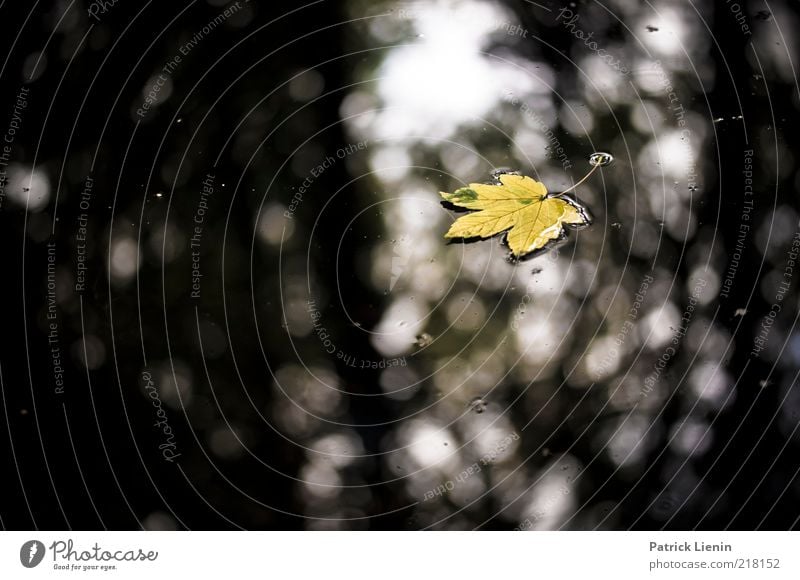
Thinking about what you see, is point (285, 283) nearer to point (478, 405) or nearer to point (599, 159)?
point (478, 405)

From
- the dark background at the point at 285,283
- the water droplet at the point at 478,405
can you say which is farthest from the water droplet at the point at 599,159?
the water droplet at the point at 478,405

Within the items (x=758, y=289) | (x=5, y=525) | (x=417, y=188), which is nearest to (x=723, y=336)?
(x=758, y=289)

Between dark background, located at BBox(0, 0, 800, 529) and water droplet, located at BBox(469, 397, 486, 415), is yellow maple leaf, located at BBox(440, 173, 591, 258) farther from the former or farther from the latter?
water droplet, located at BBox(469, 397, 486, 415)

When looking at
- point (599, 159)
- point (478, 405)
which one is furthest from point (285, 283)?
point (599, 159)

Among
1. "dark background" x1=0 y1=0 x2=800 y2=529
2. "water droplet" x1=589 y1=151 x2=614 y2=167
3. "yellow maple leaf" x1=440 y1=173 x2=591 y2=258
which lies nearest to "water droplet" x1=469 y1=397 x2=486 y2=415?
"dark background" x1=0 y1=0 x2=800 y2=529

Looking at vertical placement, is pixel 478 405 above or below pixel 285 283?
below

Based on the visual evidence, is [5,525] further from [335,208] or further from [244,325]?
[335,208]
